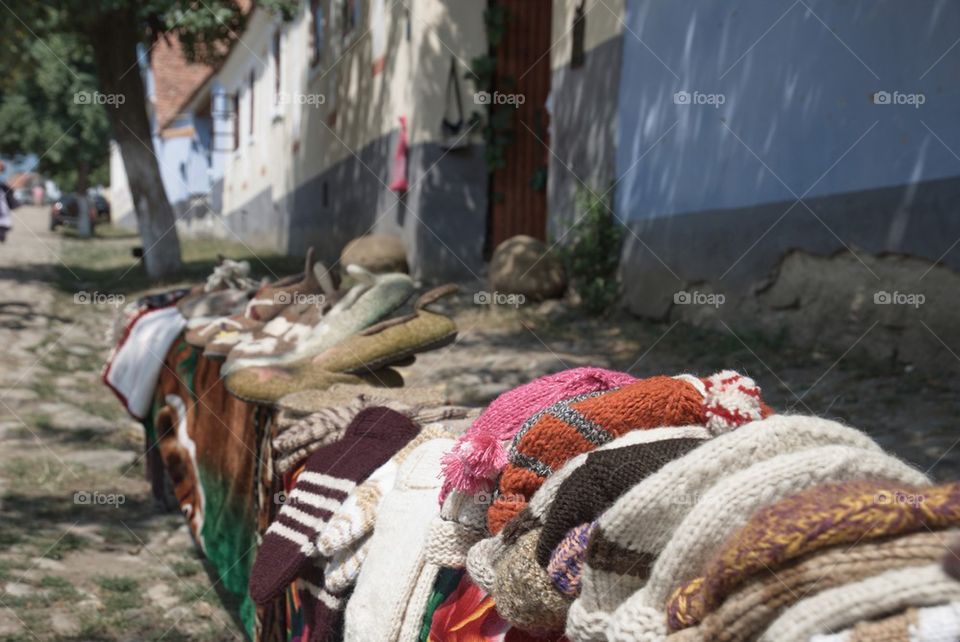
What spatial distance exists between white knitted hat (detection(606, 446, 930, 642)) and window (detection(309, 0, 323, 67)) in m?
16.8

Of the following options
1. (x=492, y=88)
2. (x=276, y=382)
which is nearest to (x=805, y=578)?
(x=276, y=382)

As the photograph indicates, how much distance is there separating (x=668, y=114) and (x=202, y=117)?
1038 inches

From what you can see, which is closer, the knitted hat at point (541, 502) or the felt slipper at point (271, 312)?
the knitted hat at point (541, 502)

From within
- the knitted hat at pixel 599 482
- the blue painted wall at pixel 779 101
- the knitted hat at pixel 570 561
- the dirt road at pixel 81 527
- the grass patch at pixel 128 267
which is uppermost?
the blue painted wall at pixel 779 101

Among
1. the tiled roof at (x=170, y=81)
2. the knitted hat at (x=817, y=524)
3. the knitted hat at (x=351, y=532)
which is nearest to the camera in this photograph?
the knitted hat at (x=817, y=524)

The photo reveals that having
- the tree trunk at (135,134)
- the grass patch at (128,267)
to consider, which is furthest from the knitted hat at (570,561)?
the tree trunk at (135,134)

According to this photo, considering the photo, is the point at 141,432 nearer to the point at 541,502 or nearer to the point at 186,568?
the point at 186,568

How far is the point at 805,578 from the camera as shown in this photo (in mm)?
1019

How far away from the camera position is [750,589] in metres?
1.04

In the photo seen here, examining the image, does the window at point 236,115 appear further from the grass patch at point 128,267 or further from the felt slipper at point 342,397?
the felt slipper at point 342,397

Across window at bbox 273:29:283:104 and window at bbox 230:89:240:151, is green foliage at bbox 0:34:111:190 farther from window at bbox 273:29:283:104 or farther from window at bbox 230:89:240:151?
window at bbox 273:29:283:104

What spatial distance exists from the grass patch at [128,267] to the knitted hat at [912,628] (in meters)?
8.73

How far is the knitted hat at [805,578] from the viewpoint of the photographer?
0.99 m

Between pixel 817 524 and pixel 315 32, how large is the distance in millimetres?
17617
